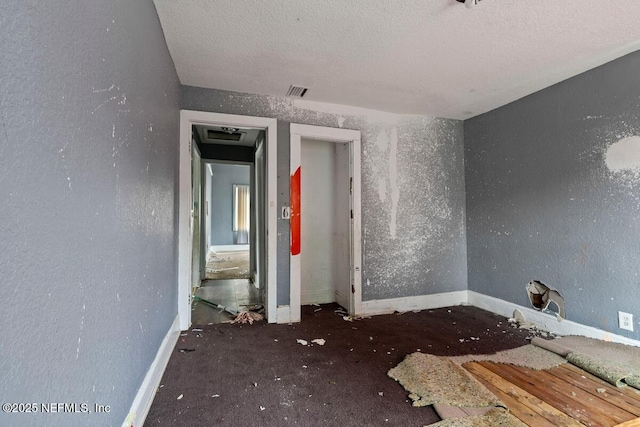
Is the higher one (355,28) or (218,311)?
(355,28)

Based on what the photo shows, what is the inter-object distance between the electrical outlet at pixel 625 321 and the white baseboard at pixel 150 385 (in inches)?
135

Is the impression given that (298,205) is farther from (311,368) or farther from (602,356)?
(602,356)

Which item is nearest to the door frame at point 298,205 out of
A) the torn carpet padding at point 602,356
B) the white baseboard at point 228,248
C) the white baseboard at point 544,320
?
the white baseboard at point 544,320

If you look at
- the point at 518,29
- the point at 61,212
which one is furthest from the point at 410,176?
the point at 61,212

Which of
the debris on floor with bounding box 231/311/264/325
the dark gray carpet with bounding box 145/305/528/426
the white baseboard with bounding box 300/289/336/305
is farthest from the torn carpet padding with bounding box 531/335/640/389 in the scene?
the debris on floor with bounding box 231/311/264/325

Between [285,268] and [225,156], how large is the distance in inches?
108

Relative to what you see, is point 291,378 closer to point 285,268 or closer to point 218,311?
point 285,268

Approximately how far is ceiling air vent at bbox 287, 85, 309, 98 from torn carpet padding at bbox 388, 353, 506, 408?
258 centimetres

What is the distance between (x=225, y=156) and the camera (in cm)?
496

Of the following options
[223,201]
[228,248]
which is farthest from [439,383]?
[223,201]

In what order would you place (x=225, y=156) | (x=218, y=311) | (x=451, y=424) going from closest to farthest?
(x=451, y=424) < (x=218, y=311) < (x=225, y=156)

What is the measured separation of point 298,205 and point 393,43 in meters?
1.73

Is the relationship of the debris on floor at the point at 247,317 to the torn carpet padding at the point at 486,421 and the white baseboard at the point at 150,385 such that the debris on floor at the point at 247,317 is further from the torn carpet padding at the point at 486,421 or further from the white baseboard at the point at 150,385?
the torn carpet padding at the point at 486,421

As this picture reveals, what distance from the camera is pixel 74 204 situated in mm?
860
